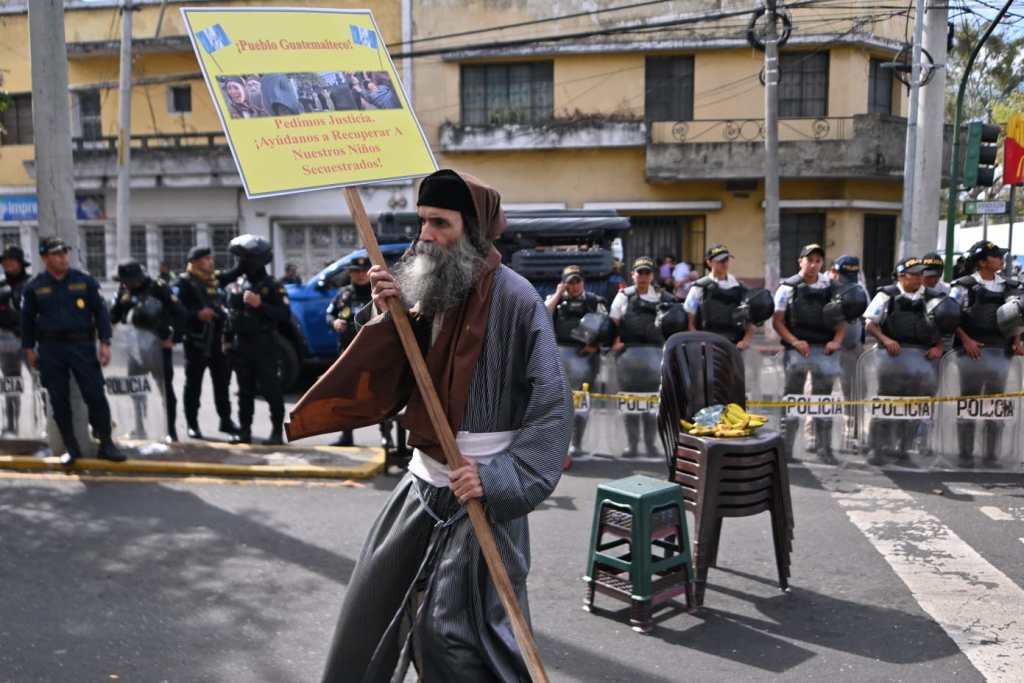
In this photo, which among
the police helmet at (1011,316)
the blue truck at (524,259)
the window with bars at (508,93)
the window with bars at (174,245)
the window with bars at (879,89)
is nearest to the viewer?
the police helmet at (1011,316)

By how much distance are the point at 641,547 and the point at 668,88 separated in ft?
60.9

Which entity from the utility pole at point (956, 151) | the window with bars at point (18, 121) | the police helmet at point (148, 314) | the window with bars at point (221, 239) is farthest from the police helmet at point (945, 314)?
the window with bars at point (18, 121)

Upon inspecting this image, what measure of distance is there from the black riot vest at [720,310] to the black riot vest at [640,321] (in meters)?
0.31

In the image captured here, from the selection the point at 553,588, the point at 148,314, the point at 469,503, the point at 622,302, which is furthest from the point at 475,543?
the point at 148,314

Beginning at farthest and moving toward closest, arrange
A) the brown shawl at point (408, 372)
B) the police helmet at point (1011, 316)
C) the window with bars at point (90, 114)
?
the window with bars at point (90, 114) → the police helmet at point (1011, 316) → the brown shawl at point (408, 372)

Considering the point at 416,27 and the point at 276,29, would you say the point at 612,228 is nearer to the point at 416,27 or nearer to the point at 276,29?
the point at 276,29

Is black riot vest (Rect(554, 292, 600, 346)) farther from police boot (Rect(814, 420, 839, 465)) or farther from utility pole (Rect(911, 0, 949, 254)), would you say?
utility pole (Rect(911, 0, 949, 254))

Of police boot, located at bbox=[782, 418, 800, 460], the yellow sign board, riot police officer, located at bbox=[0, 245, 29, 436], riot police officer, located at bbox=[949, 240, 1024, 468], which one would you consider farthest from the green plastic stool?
riot police officer, located at bbox=[0, 245, 29, 436]

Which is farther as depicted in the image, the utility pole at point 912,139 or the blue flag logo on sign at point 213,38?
the utility pole at point 912,139

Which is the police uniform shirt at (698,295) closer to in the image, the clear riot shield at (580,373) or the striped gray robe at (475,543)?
the clear riot shield at (580,373)

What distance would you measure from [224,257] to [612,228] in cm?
1594

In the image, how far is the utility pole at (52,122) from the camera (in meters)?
7.43

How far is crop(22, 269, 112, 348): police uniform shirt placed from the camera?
7.28 m

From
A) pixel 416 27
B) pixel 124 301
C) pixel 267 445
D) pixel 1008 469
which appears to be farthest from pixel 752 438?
pixel 416 27
